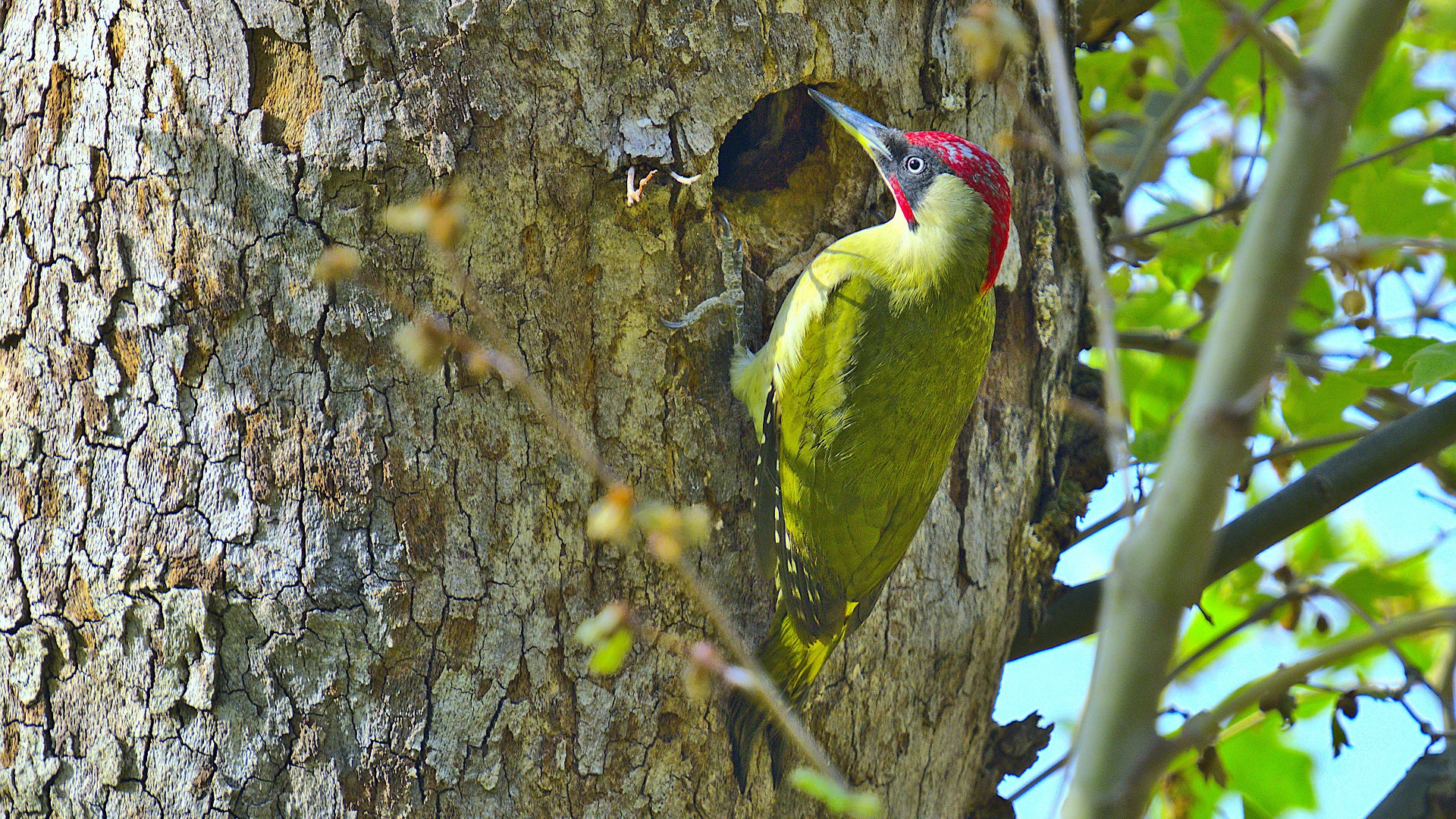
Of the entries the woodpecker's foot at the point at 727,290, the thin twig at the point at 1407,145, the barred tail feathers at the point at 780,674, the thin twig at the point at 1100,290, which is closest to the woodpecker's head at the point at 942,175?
the woodpecker's foot at the point at 727,290

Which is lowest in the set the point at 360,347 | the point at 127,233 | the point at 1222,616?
the point at 1222,616

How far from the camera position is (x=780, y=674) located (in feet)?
7.73

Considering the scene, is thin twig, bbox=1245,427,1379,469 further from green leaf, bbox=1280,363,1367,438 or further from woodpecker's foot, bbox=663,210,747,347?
woodpecker's foot, bbox=663,210,747,347

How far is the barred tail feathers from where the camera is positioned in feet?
7.34

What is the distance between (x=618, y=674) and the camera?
6.95ft

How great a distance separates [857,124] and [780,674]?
Answer: 1.16 m

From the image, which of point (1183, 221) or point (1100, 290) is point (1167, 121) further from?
point (1100, 290)

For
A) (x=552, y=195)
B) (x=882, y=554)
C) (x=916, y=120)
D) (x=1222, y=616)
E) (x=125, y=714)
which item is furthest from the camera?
(x=1222, y=616)

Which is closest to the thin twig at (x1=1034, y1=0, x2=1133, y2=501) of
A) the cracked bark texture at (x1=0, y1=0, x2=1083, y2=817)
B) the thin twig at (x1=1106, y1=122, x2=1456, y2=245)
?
the cracked bark texture at (x1=0, y1=0, x2=1083, y2=817)

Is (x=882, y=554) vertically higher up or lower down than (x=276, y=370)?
lower down

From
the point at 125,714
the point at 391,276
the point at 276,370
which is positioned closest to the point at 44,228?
the point at 276,370

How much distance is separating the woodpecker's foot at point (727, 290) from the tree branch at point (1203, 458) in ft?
5.03

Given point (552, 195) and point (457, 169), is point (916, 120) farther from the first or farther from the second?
point (457, 169)

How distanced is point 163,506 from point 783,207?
1382 mm
